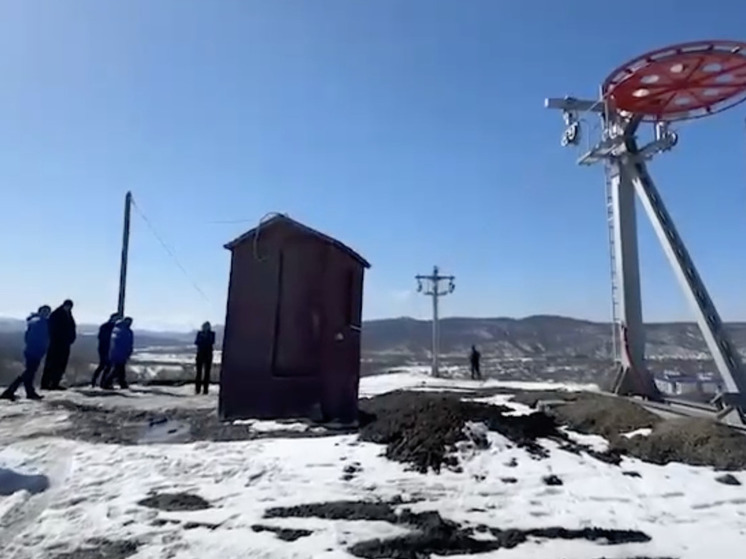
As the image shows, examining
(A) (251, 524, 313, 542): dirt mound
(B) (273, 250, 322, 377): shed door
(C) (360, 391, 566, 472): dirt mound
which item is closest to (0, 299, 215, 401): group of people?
(B) (273, 250, 322, 377): shed door

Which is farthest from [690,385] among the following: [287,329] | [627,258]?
[287,329]

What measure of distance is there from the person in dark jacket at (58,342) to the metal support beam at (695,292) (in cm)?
1283

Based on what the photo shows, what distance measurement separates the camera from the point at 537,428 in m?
8.40

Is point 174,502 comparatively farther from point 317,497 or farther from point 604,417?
point 604,417

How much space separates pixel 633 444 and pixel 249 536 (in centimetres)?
493

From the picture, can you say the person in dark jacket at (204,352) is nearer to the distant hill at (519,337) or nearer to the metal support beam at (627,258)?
the metal support beam at (627,258)

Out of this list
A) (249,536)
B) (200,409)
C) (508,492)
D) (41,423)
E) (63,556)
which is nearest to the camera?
(63,556)

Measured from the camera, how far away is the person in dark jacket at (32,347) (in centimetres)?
1205

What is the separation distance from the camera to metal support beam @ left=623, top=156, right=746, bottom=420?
12141mm

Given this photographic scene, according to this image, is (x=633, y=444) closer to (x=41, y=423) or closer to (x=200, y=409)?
(x=200, y=409)

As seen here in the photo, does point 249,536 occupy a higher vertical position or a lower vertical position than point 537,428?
lower

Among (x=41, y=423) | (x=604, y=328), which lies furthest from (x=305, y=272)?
(x=604, y=328)

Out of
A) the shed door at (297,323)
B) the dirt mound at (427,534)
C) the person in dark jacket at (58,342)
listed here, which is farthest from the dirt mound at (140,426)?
the person in dark jacket at (58,342)

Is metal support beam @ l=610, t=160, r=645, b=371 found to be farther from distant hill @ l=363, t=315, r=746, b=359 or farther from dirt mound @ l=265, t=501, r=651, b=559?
distant hill @ l=363, t=315, r=746, b=359
